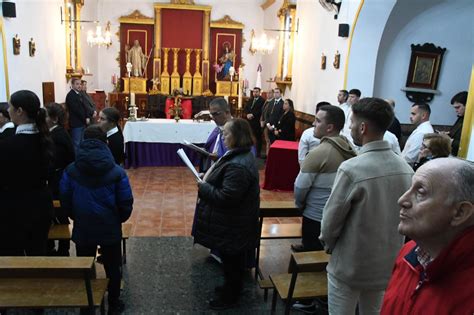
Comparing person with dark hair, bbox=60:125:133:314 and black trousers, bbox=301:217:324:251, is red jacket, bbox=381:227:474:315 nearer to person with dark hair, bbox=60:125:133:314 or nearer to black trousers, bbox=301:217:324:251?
black trousers, bbox=301:217:324:251

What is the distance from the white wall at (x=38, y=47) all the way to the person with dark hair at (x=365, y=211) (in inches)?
210

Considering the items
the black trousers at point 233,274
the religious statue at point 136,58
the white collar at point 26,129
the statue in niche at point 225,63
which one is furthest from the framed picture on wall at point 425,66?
the religious statue at point 136,58

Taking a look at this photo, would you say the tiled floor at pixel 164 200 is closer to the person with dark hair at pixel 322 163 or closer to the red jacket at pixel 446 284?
the person with dark hair at pixel 322 163

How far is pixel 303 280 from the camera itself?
111 inches

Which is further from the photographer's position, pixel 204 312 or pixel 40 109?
pixel 204 312

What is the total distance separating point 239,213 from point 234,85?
10644mm

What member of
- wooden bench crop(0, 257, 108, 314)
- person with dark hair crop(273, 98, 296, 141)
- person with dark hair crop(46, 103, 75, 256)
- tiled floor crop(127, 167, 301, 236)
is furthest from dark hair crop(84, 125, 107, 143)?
person with dark hair crop(273, 98, 296, 141)

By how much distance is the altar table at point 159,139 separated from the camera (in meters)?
7.52

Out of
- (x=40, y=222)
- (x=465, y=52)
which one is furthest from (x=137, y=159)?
(x=465, y=52)

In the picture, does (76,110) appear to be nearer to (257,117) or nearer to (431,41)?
(257,117)

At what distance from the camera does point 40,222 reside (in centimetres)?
265

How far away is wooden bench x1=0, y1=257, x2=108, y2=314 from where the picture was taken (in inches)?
91.7

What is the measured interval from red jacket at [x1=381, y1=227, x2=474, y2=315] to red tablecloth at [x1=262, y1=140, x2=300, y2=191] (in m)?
5.06

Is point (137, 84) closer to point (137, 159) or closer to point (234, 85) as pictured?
point (234, 85)
